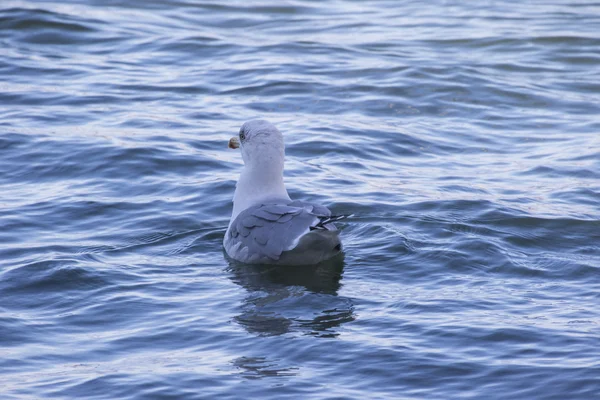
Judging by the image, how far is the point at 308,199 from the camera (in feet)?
31.8

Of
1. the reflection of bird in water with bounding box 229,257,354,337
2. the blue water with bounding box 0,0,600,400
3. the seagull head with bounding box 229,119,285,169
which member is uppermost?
the seagull head with bounding box 229,119,285,169

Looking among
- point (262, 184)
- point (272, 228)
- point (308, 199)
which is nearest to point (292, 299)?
point (272, 228)

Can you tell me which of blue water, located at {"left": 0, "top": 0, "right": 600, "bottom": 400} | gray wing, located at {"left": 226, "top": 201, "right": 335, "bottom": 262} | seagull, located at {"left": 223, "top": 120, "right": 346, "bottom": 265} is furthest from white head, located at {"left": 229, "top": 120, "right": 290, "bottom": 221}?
blue water, located at {"left": 0, "top": 0, "right": 600, "bottom": 400}

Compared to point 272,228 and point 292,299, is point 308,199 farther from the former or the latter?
point 292,299

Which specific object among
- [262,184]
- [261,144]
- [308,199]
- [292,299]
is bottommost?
[292,299]

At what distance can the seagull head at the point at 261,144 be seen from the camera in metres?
8.33

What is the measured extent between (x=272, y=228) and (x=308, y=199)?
196 cm

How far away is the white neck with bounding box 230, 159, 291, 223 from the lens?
8297 millimetres

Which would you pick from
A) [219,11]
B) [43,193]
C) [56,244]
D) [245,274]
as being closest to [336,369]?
[245,274]

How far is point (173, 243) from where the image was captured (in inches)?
338

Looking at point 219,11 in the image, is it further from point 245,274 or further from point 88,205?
point 245,274

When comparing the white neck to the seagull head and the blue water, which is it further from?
the blue water

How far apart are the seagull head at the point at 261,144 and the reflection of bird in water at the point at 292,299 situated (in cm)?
91

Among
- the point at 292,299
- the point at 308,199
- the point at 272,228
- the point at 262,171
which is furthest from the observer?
the point at 308,199
